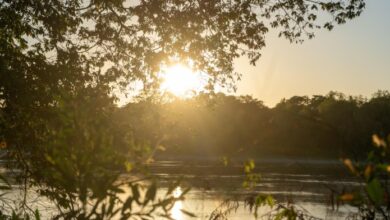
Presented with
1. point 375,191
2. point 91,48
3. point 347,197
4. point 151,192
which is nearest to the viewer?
point 375,191

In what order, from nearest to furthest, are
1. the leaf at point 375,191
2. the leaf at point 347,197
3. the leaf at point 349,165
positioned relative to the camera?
the leaf at point 375,191 → the leaf at point 347,197 → the leaf at point 349,165

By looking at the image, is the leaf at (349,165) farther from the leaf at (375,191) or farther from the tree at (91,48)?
the tree at (91,48)

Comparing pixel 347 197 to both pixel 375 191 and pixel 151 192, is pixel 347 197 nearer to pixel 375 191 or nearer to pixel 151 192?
pixel 375 191

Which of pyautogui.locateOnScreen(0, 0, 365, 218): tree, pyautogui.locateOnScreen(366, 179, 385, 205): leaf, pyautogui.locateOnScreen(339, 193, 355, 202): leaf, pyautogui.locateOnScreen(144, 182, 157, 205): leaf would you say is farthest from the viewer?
pyautogui.locateOnScreen(0, 0, 365, 218): tree

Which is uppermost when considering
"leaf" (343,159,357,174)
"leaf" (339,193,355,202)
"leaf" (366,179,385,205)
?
"leaf" (343,159,357,174)

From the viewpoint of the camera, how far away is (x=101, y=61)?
13.5 m

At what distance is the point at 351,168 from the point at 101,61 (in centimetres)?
1172

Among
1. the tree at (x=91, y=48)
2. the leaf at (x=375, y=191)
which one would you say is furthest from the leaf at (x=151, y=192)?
the tree at (x=91, y=48)

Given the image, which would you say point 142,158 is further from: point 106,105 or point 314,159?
point 314,159

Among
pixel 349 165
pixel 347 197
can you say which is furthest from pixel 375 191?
pixel 349 165

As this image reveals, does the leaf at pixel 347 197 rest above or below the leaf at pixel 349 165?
below

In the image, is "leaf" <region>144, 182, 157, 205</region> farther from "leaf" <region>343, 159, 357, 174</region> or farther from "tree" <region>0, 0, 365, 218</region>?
"tree" <region>0, 0, 365, 218</region>

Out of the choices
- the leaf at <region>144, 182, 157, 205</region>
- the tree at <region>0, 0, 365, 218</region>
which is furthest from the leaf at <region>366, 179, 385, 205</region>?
the tree at <region>0, 0, 365, 218</region>

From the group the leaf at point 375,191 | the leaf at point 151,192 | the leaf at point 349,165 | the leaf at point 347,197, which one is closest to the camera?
the leaf at point 375,191
